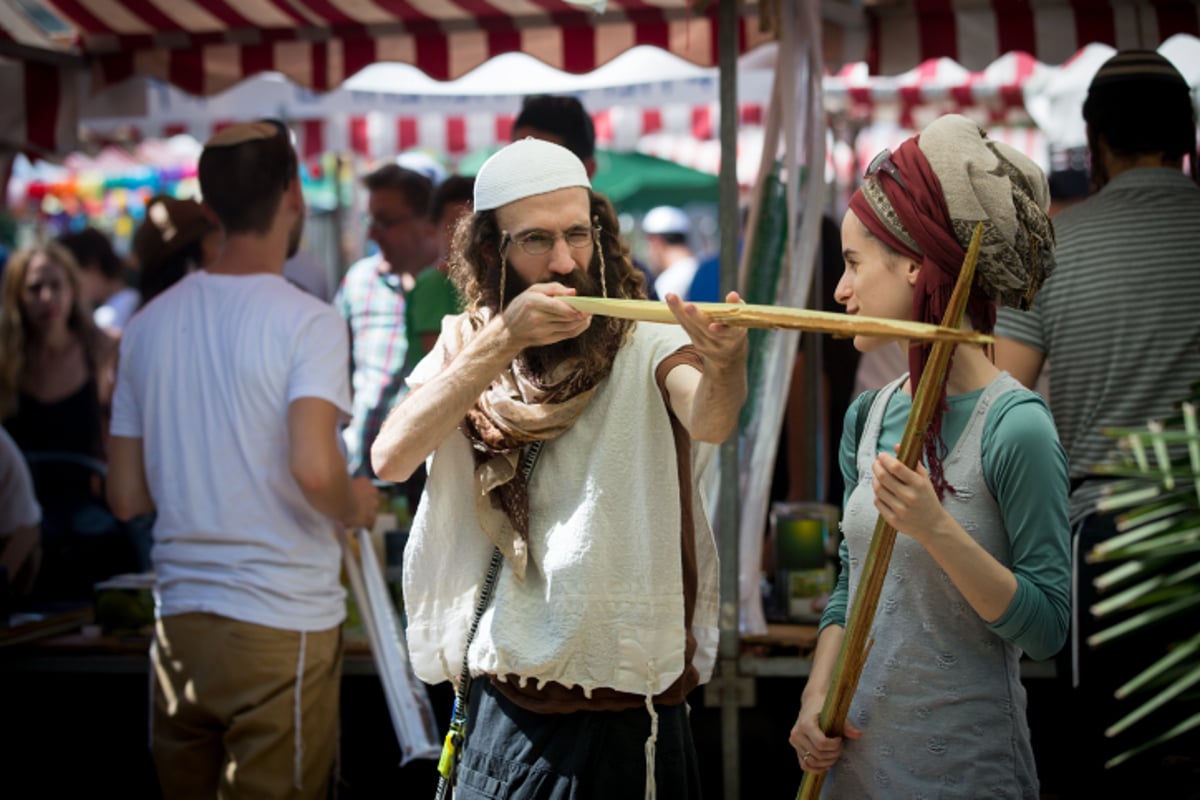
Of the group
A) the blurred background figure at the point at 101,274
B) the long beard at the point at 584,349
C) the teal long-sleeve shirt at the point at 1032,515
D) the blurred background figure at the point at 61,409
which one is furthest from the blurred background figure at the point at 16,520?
the blurred background figure at the point at 101,274

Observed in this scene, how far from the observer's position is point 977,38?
4578mm

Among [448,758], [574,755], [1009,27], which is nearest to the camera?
[574,755]

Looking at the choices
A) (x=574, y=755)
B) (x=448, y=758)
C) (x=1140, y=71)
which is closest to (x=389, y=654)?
(x=448, y=758)

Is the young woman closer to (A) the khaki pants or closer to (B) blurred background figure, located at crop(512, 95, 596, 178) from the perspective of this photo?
(A) the khaki pants

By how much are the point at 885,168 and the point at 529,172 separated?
639 millimetres

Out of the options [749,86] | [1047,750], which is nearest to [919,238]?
[1047,750]

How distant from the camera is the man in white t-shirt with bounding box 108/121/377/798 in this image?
3.06 m

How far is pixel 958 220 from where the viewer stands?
1838 millimetres

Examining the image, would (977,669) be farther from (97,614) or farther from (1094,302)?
(97,614)

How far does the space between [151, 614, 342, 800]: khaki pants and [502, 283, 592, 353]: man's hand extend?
135 cm

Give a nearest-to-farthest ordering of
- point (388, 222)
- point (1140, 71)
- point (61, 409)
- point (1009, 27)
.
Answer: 1. point (1140, 71)
2. point (1009, 27)
3. point (388, 222)
4. point (61, 409)

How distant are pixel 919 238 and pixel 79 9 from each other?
406 cm

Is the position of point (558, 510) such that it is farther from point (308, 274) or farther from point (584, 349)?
point (308, 274)

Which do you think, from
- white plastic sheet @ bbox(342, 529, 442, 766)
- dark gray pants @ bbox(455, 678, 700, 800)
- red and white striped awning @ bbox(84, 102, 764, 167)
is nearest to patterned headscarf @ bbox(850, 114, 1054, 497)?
dark gray pants @ bbox(455, 678, 700, 800)
